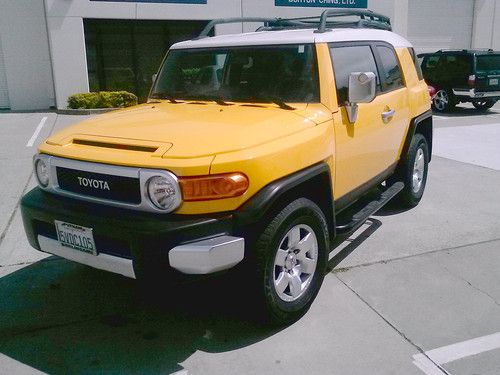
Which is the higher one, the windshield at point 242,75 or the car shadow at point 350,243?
the windshield at point 242,75

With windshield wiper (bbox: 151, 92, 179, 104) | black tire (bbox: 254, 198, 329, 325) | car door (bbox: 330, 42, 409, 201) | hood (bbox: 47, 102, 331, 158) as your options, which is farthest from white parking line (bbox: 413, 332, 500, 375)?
windshield wiper (bbox: 151, 92, 179, 104)

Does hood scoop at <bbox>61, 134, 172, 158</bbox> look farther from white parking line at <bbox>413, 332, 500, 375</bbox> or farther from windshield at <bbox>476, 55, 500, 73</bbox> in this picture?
windshield at <bbox>476, 55, 500, 73</bbox>

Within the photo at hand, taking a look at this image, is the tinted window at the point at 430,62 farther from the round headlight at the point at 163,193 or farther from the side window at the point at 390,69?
the round headlight at the point at 163,193

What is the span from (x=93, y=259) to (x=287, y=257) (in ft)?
4.02

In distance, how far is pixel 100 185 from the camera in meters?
3.02

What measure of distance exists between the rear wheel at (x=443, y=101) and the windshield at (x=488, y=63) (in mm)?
1150

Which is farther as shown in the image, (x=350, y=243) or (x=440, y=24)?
(x=440, y=24)

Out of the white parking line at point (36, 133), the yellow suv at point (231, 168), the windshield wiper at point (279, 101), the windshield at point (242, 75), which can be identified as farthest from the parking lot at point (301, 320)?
the white parking line at point (36, 133)

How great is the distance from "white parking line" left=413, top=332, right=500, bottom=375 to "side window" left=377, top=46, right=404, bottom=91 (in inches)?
99.7

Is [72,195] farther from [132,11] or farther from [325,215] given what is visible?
[132,11]

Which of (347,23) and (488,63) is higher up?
(347,23)

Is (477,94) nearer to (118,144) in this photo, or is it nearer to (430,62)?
(430,62)

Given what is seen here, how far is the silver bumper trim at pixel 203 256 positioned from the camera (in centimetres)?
271

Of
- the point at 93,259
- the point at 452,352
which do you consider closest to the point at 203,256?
the point at 93,259
